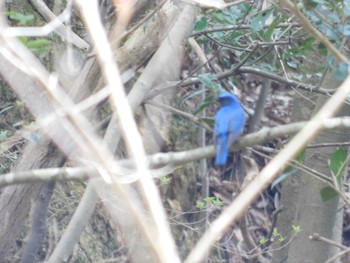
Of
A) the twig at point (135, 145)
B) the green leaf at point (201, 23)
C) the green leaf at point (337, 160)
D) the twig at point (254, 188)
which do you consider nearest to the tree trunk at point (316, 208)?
the green leaf at point (201, 23)

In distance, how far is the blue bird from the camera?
3.33 m

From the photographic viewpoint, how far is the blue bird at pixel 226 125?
3326 mm

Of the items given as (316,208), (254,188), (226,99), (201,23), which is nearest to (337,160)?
(226,99)

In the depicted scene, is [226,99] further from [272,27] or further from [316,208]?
[316,208]

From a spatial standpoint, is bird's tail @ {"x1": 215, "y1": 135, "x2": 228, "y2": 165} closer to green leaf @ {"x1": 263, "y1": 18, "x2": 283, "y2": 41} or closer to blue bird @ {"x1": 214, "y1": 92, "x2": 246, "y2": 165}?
blue bird @ {"x1": 214, "y1": 92, "x2": 246, "y2": 165}

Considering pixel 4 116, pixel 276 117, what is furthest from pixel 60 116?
pixel 276 117

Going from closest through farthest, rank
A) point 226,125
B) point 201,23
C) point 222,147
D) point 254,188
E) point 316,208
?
point 254,188 < point 222,147 < point 226,125 < point 201,23 < point 316,208

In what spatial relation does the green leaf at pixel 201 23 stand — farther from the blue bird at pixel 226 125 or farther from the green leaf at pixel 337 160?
the green leaf at pixel 337 160

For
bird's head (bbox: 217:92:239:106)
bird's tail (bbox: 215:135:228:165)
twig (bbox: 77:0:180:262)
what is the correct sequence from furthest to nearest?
1. bird's head (bbox: 217:92:239:106)
2. bird's tail (bbox: 215:135:228:165)
3. twig (bbox: 77:0:180:262)

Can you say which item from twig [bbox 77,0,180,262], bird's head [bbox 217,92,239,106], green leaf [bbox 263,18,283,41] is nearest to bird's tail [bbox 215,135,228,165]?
bird's head [bbox 217,92,239,106]

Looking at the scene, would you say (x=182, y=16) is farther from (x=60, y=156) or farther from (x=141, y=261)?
(x=141, y=261)

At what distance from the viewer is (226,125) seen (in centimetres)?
355

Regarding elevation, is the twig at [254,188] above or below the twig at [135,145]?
below

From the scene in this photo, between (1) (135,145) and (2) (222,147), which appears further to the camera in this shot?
(2) (222,147)
